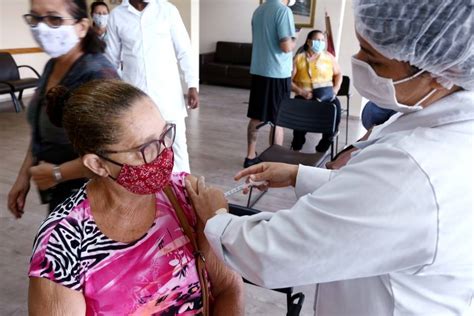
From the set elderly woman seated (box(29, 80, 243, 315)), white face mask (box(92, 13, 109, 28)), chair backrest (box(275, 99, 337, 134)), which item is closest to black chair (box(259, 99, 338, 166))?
chair backrest (box(275, 99, 337, 134))

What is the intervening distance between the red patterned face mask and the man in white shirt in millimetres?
1540

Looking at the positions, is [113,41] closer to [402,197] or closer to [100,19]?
[100,19]

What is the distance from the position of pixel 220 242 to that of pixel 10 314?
1.65 m

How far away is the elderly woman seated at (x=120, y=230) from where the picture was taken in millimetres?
1002

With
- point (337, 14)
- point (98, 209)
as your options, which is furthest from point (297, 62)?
point (98, 209)

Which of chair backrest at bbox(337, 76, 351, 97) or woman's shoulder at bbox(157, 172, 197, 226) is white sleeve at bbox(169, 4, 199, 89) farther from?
chair backrest at bbox(337, 76, 351, 97)

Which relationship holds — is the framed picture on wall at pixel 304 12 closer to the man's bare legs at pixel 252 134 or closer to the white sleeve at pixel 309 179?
the man's bare legs at pixel 252 134

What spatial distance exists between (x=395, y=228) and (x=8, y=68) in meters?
6.35

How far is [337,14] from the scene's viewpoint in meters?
6.00

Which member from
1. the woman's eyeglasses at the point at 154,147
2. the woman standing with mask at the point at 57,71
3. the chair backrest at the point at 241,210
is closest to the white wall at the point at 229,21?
the woman standing with mask at the point at 57,71

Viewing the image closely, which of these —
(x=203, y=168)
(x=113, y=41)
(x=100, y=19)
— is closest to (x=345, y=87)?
(x=203, y=168)

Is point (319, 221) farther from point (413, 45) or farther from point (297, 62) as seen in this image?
point (297, 62)

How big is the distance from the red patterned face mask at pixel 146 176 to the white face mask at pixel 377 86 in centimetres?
58

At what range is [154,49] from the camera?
2.65m
